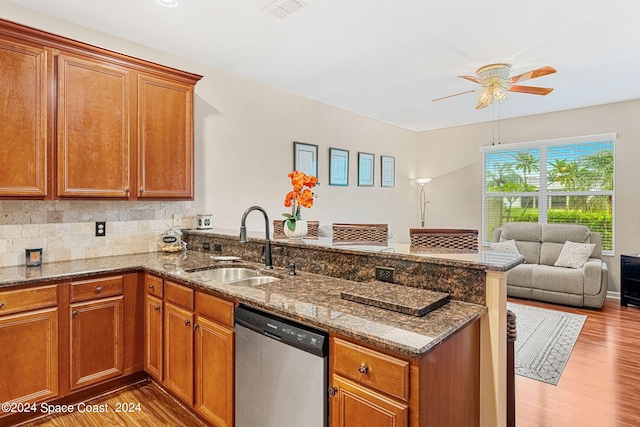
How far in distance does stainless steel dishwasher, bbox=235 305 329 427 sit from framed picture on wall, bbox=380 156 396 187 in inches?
183

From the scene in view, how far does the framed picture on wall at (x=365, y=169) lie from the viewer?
554cm

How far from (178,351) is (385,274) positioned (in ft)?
4.53

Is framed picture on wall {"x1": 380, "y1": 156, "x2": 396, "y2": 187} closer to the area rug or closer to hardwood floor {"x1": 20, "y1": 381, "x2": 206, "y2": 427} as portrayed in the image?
the area rug

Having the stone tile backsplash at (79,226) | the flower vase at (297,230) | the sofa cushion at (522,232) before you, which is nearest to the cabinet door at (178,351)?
the flower vase at (297,230)

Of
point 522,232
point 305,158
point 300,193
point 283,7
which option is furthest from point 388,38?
point 522,232

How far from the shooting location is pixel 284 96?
438 cm

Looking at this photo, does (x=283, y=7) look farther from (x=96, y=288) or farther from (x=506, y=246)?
(x=506, y=246)

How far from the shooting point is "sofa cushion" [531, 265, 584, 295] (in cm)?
448

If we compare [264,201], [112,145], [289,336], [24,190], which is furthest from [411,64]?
[24,190]

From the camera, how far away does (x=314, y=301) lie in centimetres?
164

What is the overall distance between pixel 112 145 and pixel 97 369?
1587 millimetres

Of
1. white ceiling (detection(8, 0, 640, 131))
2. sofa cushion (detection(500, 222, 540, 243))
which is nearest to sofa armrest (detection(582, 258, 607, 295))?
sofa cushion (detection(500, 222, 540, 243))

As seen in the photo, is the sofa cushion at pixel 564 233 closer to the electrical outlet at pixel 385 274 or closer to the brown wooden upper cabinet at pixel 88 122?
the electrical outlet at pixel 385 274

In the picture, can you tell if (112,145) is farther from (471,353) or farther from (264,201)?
(471,353)
